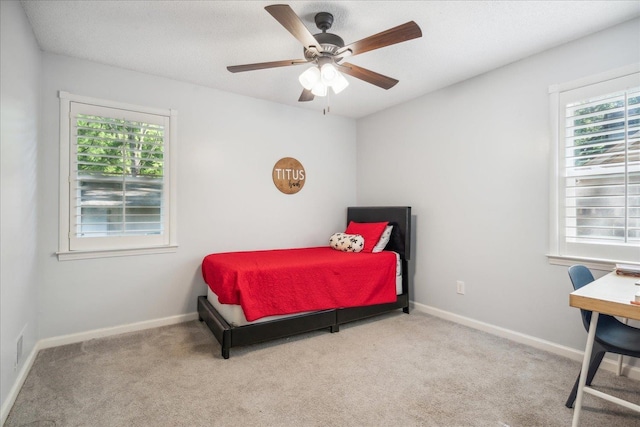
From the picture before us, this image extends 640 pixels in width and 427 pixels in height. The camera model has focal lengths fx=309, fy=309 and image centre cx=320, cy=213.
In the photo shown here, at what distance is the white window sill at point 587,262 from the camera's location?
2.25m

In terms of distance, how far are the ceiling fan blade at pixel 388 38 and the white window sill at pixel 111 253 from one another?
2471 millimetres

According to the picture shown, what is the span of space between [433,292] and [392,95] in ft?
7.67

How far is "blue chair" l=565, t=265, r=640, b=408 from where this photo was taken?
1.58 metres

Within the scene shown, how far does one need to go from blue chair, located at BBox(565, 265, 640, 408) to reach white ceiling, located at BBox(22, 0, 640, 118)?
1.75 metres

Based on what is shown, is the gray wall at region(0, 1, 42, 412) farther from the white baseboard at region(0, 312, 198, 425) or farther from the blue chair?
the blue chair

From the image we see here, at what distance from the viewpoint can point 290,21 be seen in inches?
67.7

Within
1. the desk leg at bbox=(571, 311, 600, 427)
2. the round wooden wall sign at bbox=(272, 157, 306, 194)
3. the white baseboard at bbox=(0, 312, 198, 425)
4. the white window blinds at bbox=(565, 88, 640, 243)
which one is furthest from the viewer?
the round wooden wall sign at bbox=(272, 157, 306, 194)

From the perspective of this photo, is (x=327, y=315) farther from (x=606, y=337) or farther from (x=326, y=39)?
(x=326, y=39)

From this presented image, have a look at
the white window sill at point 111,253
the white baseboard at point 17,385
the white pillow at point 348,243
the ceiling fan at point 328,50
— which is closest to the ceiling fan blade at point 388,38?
the ceiling fan at point 328,50

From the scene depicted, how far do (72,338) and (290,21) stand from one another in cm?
311

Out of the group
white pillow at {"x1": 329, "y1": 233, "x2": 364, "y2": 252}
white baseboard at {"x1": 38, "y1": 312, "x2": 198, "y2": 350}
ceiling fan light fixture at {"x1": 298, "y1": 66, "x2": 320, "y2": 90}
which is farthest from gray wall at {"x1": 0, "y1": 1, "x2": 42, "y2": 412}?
white pillow at {"x1": 329, "y1": 233, "x2": 364, "y2": 252}

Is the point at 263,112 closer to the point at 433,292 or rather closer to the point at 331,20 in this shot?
the point at 331,20

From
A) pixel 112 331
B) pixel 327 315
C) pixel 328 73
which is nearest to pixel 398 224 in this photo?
pixel 327 315

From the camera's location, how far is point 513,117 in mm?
2809
